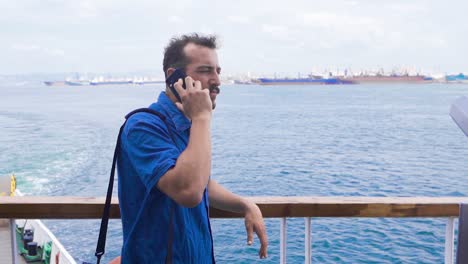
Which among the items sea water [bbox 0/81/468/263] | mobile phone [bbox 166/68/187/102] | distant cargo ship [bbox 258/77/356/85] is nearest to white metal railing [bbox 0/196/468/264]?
mobile phone [bbox 166/68/187/102]

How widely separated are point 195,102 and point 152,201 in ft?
0.83

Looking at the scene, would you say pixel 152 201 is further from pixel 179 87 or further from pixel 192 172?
pixel 179 87

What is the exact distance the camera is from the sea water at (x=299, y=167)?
48.7 ft

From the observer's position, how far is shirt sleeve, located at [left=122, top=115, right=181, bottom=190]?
3.41ft

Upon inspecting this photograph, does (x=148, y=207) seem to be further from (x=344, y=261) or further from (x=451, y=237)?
(x=344, y=261)

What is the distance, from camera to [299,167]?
2548cm

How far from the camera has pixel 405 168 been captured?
25.4 meters

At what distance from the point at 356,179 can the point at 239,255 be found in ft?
34.6

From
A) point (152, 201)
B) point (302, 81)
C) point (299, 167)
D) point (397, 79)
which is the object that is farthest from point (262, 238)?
point (302, 81)

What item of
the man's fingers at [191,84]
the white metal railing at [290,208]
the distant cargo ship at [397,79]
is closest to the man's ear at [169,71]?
the man's fingers at [191,84]

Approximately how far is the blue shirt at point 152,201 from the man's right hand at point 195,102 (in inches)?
2.7

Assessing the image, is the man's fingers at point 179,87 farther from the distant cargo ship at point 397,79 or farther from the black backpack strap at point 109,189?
the distant cargo ship at point 397,79

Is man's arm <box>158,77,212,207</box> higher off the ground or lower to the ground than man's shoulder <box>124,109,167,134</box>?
lower

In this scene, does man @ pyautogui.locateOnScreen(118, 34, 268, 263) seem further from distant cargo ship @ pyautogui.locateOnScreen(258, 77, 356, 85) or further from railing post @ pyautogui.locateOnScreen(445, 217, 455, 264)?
distant cargo ship @ pyautogui.locateOnScreen(258, 77, 356, 85)
